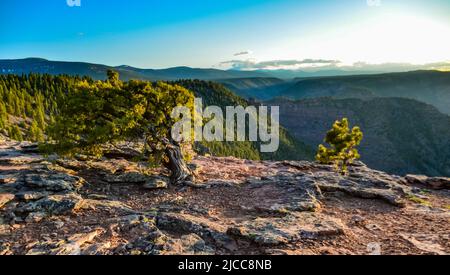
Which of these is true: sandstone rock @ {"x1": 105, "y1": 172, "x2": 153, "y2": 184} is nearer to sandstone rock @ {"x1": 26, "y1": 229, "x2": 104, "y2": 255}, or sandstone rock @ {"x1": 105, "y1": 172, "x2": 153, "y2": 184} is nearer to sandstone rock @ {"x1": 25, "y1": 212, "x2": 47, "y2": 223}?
sandstone rock @ {"x1": 25, "y1": 212, "x2": 47, "y2": 223}

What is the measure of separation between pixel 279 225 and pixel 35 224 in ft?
45.2

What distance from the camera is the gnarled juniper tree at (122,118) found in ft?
79.2

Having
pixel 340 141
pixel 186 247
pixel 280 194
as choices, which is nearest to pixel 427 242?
pixel 280 194

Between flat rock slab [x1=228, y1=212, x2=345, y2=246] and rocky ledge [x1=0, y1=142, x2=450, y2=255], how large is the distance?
6cm

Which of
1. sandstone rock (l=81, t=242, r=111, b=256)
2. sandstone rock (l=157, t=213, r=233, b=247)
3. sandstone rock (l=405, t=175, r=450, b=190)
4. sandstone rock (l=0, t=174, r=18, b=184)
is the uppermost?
sandstone rock (l=0, t=174, r=18, b=184)


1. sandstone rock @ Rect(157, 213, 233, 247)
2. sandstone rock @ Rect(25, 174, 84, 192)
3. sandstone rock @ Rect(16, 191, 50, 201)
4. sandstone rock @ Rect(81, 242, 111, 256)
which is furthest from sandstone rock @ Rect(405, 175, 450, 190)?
sandstone rock @ Rect(16, 191, 50, 201)

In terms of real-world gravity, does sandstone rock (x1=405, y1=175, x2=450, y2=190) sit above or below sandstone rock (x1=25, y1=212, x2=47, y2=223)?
below

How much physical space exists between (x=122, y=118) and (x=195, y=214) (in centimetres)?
1051

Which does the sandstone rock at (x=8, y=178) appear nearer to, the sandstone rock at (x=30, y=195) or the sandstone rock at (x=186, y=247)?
the sandstone rock at (x=30, y=195)

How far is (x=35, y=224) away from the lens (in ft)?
52.2

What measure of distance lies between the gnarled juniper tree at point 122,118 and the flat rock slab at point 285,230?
37.7 feet

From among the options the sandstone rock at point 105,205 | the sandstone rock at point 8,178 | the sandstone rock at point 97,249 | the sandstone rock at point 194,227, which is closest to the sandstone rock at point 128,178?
the sandstone rock at point 105,205

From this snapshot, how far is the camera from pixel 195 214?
19.4 metres

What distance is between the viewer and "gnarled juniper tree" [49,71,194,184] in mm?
24141
